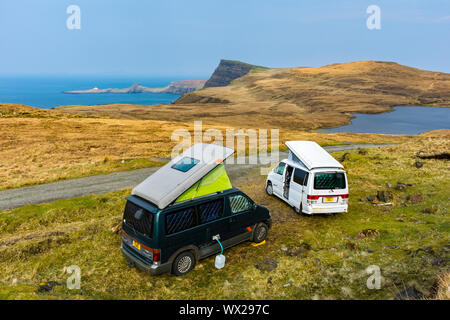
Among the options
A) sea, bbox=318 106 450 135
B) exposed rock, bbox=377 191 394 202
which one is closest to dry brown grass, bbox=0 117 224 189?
exposed rock, bbox=377 191 394 202

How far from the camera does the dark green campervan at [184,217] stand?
8.32 metres

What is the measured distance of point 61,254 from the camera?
400 inches

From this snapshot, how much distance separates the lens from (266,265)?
9539 mm

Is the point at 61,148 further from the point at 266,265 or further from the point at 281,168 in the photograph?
the point at 266,265

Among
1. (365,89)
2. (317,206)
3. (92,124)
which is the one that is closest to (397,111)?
(365,89)

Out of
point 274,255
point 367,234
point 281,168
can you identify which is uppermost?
point 281,168

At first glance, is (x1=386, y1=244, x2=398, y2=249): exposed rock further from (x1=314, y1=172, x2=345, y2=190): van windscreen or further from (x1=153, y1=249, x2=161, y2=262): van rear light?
(x1=153, y1=249, x2=161, y2=262): van rear light

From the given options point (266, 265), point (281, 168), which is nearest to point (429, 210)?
point (281, 168)

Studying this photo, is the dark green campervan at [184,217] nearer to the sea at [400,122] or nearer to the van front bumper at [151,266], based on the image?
the van front bumper at [151,266]

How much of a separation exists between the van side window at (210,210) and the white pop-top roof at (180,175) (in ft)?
3.13

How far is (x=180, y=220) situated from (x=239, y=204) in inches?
107

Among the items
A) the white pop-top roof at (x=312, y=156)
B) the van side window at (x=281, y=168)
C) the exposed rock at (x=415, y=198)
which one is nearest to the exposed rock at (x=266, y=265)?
the white pop-top roof at (x=312, y=156)

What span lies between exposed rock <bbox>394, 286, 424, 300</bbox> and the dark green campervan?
5310 millimetres
